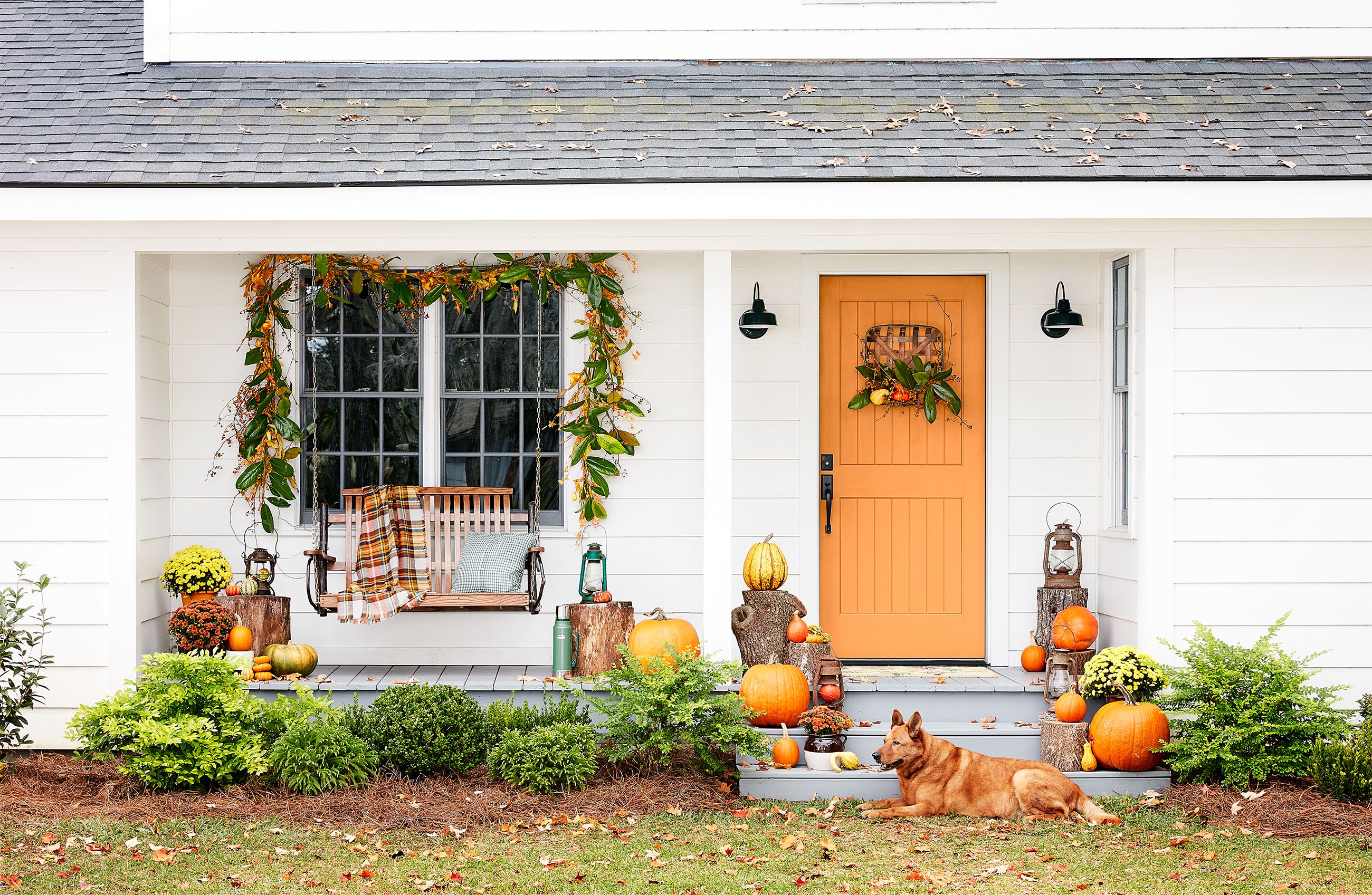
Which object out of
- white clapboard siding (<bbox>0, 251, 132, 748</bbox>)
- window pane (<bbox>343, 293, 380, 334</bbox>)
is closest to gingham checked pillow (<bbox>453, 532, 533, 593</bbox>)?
window pane (<bbox>343, 293, 380, 334</bbox>)

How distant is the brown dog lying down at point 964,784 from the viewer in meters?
4.34

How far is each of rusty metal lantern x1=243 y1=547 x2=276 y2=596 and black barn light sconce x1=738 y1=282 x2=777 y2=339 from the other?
264 cm

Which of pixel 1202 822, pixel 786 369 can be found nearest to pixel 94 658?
pixel 786 369

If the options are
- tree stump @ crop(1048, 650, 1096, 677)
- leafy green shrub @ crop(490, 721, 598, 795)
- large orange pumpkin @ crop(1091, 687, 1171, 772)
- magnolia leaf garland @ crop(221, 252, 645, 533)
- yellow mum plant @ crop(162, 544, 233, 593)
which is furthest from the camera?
magnolia leaf garland @ crop(221, 252, 645, 533)

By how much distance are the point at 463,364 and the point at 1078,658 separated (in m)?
3.37

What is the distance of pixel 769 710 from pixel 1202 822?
171cm

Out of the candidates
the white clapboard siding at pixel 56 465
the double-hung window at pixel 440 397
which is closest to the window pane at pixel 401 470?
the double-hung window at pixel 440 397

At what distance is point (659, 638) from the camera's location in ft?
17.3

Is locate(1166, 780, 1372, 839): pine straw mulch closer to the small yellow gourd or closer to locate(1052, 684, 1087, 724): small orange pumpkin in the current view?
the small yellow gourd

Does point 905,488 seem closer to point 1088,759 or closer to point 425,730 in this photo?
point 1088,759

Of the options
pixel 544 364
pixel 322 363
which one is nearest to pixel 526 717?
pixel 544 364

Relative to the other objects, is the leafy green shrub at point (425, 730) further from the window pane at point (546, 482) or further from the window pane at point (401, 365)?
the window pane at point (401, 365)

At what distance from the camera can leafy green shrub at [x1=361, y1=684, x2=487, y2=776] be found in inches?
182

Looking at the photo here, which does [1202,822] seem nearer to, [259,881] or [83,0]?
[259,881]
